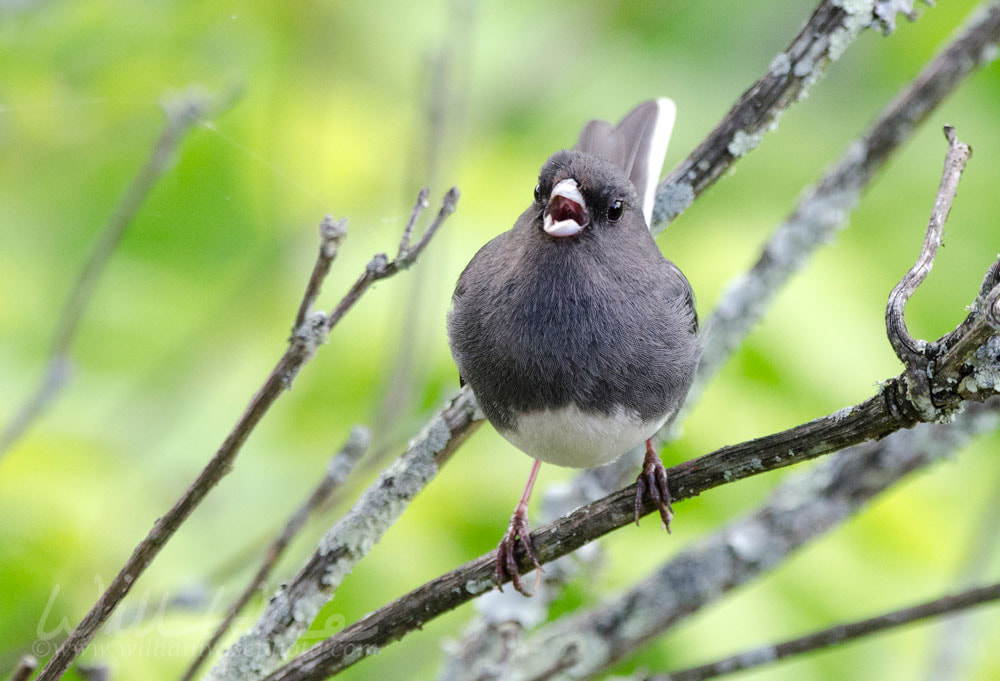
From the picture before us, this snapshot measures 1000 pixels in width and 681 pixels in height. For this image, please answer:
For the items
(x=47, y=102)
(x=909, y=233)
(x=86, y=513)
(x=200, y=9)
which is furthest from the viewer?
(x=200, y=9)

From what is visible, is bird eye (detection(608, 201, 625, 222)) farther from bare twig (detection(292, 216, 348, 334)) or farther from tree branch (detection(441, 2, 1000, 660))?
bare twig (detection(292, 216, 348, 334))

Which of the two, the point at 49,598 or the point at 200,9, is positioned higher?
the point at 200,9

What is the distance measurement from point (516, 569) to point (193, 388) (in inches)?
40.6

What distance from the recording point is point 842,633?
57.4 inches

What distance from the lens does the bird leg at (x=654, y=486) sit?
55.7 inches

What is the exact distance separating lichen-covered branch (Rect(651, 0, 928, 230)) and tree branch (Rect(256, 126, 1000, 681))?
583 mm

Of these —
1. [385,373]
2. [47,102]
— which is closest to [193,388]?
[385,373]

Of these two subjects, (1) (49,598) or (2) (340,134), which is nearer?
(1) (49,598)

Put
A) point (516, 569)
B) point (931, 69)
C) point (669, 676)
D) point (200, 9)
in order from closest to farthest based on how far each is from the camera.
Result: point (669, 676)
point (516, 569)
point (931, 69)
point (200, 9)

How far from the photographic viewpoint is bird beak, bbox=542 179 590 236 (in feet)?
5.08

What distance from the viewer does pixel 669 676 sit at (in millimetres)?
1529

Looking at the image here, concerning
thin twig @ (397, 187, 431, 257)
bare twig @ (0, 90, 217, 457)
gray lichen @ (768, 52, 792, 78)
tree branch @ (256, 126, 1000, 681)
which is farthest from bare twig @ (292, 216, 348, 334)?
gray lichen @ (768, 52, 792, 78)

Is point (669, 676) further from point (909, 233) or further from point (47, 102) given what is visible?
point (47, 102)

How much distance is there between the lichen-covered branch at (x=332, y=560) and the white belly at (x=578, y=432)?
0.43 feet
